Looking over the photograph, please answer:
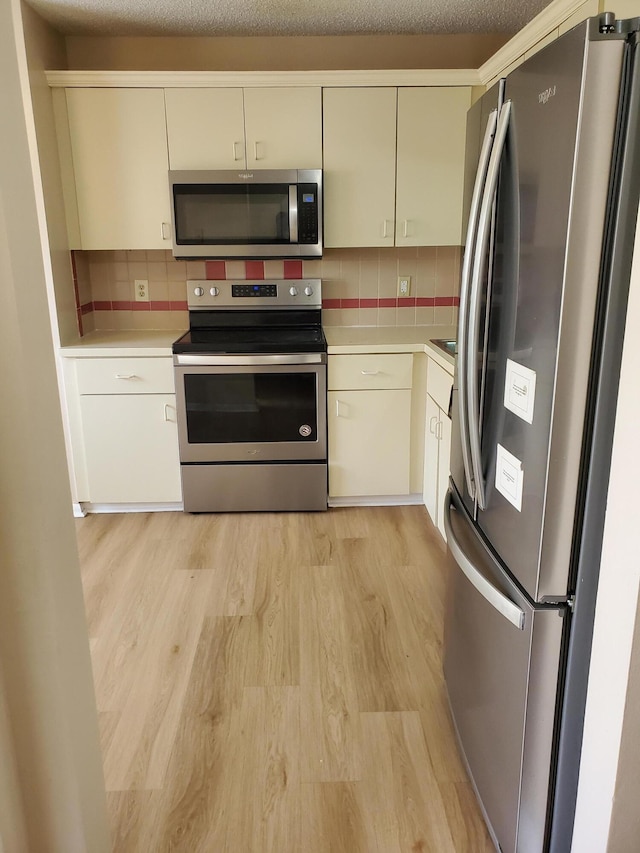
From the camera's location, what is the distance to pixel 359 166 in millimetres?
3203

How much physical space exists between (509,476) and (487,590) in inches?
10.3

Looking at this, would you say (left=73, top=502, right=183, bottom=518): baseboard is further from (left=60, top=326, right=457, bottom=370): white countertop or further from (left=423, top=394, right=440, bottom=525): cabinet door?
(left=423, top=394, right=440, bottom=525): cabinet door

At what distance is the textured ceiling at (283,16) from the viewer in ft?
9.42

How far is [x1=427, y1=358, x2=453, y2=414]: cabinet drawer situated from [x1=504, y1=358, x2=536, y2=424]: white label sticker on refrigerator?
4.28 feet

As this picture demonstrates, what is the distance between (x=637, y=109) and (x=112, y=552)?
8.71 ft

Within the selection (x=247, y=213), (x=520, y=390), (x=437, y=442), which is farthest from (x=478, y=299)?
(x=247, y=213)

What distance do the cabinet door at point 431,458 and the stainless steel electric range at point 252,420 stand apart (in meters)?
0.50

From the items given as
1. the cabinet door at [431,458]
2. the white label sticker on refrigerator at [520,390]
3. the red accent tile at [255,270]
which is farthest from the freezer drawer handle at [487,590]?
the red accent tile at [255,270]

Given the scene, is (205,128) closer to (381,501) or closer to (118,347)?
(118,347)

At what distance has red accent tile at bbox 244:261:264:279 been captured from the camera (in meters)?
3.57

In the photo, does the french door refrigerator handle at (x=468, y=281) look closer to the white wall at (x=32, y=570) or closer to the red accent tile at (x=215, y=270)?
the white wall at (x=32, y=570)

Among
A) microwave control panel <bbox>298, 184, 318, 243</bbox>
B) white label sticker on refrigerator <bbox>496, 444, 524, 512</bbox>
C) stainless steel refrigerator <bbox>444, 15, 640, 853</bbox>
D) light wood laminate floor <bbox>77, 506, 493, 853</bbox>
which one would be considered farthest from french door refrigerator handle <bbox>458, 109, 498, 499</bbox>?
microwave control panel <bbox>298, 184, 318, 243</bbox>

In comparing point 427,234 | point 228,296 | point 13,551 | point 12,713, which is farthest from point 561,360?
point 228,296

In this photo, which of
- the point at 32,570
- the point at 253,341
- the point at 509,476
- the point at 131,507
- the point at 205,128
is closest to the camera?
the point at 32,570
